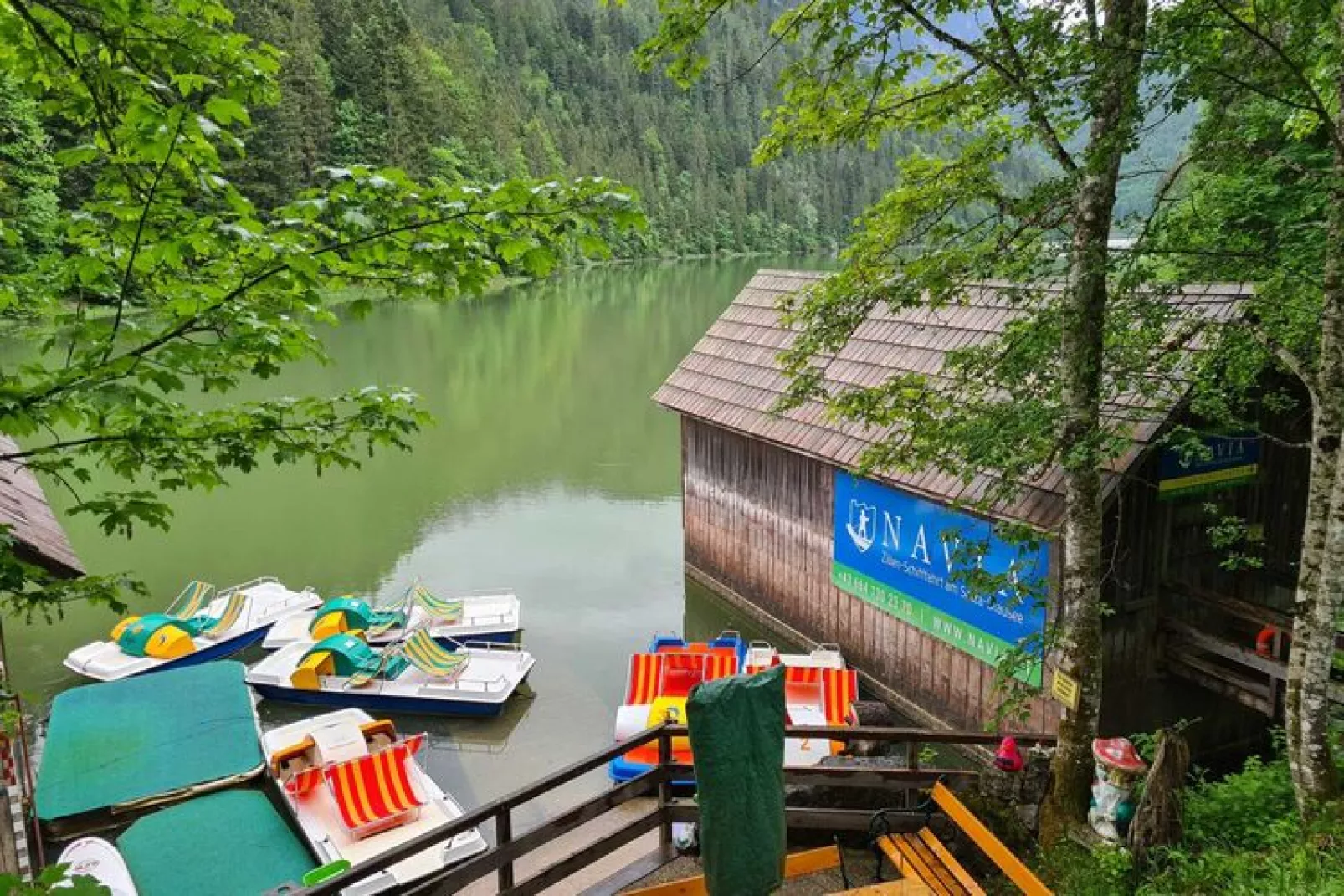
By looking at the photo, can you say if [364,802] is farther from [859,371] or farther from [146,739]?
[859,371]

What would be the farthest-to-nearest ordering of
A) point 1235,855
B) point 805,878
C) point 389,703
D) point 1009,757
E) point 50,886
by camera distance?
1. point 389,703
2. point 1009,757
3. point 805,878
4. point 1235,855
5. point 50,886

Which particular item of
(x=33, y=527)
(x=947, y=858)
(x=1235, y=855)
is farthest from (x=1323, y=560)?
(x=33, y=527)

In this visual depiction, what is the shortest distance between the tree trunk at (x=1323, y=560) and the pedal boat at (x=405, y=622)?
10520 mm

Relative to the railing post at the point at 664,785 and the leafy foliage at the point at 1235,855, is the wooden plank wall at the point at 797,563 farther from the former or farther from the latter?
the railing post at the point at 664,785

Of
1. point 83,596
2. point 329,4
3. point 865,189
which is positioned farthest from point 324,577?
point 865,189

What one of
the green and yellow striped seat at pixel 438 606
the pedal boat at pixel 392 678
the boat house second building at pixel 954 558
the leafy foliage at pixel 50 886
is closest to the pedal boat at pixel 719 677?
the boat house second building at pixel 954 558

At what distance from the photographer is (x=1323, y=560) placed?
4941 millimetres

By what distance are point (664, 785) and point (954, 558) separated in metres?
2.46

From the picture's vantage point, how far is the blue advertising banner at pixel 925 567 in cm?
896

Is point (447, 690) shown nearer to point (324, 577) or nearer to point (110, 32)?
point (324, 577)

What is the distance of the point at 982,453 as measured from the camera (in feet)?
18.7

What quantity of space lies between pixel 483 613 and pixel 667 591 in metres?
3.37

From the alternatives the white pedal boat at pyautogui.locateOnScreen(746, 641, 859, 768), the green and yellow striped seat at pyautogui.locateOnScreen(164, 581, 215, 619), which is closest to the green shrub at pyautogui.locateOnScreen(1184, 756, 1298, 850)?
the white pedal boat at pyautogui.locateOnScreen(746, 641, 859, 768)

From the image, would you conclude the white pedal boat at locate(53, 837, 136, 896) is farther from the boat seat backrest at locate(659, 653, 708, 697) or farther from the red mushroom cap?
the red mushroom cap
